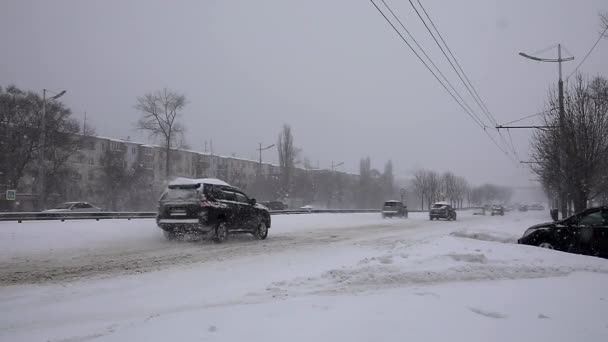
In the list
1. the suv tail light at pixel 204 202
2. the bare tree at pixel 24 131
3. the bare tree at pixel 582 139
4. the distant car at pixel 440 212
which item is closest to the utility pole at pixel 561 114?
the bare tree at pixel 582 139

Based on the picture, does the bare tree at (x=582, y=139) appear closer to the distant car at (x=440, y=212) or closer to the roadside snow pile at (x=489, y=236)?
the roadside snow pile at (x=489, y=236)

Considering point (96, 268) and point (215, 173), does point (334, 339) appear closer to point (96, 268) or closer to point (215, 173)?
point (96, 268)

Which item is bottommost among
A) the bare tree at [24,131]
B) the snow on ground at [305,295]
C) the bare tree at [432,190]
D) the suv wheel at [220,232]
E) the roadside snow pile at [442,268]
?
the snow on ground at [305,295]

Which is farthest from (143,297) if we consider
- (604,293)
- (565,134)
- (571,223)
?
(565,134)

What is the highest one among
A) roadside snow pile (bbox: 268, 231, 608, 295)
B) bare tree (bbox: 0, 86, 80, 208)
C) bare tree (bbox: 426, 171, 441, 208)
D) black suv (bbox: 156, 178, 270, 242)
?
bare tree (bbox: 0, 86, 80, 208)

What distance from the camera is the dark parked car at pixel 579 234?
10.5 m

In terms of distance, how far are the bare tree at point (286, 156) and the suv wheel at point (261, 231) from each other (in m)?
50.5

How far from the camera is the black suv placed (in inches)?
488

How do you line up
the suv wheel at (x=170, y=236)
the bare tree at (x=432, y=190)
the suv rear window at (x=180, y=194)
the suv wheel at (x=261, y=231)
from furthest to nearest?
1. the bare tree at (x=432, y=190)
2. the suv wheel at (x=261, y=231)
3. the suv wheel at (x=170, y=236)
4. the suv rear window at (x=180, y=194)

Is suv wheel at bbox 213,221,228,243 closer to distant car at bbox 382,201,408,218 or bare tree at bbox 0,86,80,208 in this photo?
distant car at bbox 382,201,408,218

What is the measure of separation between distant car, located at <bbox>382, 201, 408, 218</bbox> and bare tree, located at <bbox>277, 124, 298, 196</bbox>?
91.8 ft

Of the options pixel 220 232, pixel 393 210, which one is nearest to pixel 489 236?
pixel 220 232

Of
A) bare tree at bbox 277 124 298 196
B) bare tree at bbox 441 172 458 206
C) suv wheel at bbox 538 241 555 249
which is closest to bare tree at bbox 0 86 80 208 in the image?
bare tree at bbox 277 124 298 196

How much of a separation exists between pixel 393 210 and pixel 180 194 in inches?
1161
